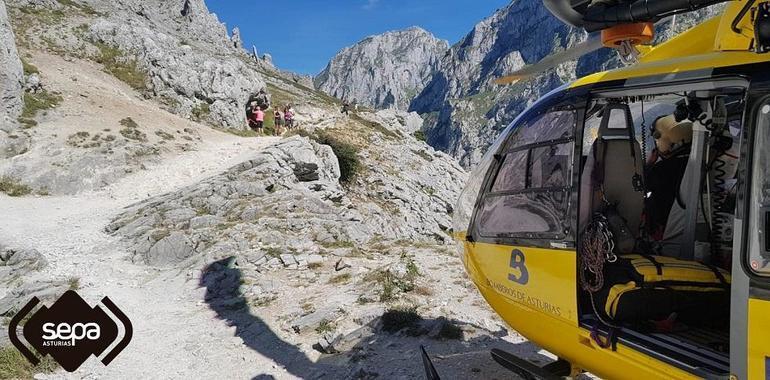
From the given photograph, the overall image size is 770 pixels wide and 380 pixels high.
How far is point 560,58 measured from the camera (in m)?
5.28

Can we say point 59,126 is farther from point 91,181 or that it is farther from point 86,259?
point 86,259

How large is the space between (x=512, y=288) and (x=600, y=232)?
0.96 meters

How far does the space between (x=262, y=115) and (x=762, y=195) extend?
111ft

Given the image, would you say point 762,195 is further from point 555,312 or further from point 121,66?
point 121,66

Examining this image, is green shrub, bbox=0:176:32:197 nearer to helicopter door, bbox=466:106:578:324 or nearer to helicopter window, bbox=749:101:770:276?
helicopter door, bbox=466:106:578:324

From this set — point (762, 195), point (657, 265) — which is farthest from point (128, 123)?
point (762, 195)

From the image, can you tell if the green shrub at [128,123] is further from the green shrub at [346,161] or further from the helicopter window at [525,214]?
the helicopter window at [525,214]

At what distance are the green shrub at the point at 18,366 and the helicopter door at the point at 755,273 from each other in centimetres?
811

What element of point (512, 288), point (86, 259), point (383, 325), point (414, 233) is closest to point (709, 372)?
point (512, 288)

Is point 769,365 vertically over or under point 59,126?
under

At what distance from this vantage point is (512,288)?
443 cm

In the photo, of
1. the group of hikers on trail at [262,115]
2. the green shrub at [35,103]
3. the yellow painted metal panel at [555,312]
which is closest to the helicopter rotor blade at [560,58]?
the yellow painted metal panel at [555,312]

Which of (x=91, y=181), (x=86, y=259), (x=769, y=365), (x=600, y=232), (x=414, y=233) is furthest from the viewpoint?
(x=414, y=233)

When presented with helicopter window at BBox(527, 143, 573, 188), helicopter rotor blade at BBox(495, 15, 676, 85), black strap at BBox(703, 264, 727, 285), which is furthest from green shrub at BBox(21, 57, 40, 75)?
black strap at BBox(703, 264, 727, 285)
